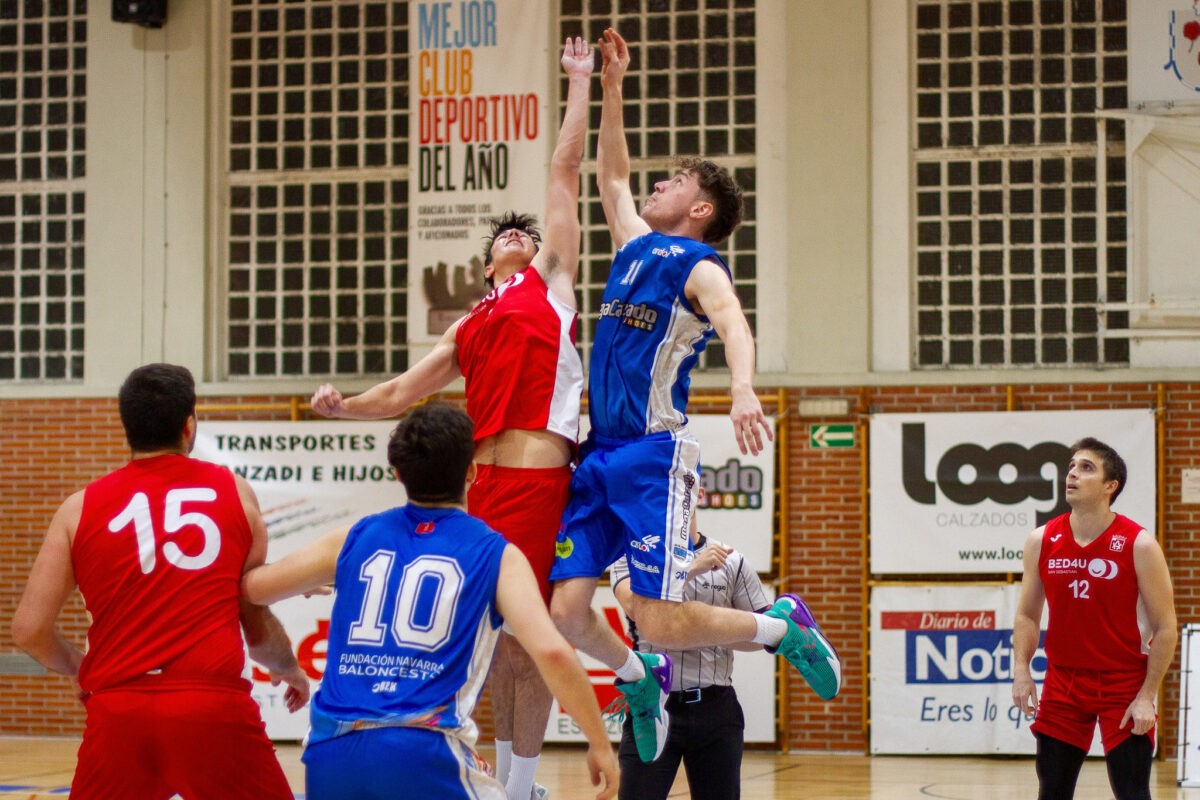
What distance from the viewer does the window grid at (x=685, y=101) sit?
1256 centimetres

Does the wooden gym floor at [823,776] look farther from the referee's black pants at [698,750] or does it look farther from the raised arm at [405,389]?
the raised arm at [405,389]

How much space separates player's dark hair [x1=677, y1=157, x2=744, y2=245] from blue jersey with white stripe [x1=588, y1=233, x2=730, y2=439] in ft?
0.91

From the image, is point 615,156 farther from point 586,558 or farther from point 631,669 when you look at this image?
point 631,669

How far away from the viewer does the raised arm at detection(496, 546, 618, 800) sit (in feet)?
11.4

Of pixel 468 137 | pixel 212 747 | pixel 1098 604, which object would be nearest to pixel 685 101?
pixel 468 137

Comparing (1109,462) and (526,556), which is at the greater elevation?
(1109,462)

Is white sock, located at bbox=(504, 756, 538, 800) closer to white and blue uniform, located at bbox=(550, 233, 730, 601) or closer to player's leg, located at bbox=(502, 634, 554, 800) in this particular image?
player's leg, located at bbox=(502, 634, 554, 800)

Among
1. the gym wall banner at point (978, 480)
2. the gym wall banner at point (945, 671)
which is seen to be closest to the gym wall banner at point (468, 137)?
the gym wall banner at point (978, 480)

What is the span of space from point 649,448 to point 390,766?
1.97 meters

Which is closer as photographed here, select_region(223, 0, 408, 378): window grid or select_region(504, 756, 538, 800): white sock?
select_region(504, 756, 538, 800): white sock

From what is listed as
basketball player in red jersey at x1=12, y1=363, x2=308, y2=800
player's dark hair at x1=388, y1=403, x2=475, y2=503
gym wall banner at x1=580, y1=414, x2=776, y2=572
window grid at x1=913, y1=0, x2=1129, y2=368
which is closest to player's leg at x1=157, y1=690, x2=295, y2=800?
basketball player in red jersey at x1=12, y1=363, x2=308, y2=800

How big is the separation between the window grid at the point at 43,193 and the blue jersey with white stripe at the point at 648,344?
31.1 ft

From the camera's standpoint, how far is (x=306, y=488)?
12641 millimetres

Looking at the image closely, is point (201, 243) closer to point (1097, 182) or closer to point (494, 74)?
point (494, 74)
